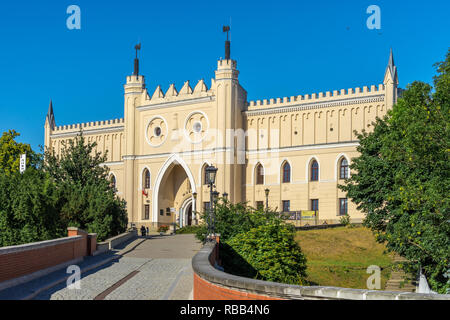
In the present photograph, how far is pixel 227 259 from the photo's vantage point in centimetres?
1684

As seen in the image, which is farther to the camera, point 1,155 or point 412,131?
point 1,155

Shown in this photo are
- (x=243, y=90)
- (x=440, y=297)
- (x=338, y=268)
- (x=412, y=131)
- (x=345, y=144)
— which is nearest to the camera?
(x=440, y=297)

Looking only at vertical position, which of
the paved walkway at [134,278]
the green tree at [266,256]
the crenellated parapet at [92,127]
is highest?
the crenellated parapet at [92,127]

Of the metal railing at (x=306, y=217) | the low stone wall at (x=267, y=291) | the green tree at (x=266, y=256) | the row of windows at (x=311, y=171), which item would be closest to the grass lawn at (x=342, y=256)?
the metal railing at (x=306, y=217)

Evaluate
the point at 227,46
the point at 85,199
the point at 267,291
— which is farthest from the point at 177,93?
the point at 267,291

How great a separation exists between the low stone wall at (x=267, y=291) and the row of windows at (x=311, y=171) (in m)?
34.0

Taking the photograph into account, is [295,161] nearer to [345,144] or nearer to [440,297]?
[345,144]

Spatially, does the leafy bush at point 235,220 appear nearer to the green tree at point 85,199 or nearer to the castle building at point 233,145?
the green tree at point 85,199

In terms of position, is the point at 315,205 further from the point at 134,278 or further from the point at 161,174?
the point at 134,278

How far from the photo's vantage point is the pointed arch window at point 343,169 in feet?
139

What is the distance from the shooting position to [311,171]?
144 ft

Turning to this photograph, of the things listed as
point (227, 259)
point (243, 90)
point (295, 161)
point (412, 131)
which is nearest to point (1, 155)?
point (243, 90)

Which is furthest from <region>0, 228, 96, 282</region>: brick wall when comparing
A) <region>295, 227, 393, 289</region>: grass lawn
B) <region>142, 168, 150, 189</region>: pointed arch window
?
<region>142, 168, 150, 189</region>: pointed arch window

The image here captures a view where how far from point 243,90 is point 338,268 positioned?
76.2 feet
